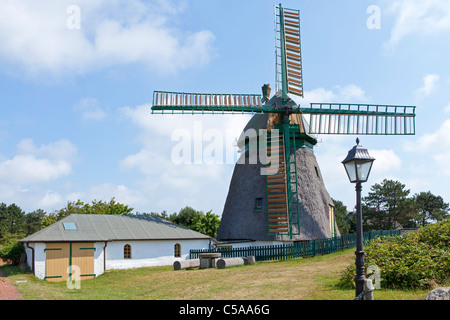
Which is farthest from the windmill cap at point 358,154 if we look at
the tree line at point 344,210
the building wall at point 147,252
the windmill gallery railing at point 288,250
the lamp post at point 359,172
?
the tree line at point 344,210

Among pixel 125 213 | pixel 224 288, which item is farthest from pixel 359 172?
pixel 125 213

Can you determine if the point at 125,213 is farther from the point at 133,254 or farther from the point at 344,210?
the point at 344,210

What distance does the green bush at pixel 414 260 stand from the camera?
1073 centimetres

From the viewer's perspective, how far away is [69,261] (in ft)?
67.5

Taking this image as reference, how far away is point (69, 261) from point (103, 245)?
2.12 m

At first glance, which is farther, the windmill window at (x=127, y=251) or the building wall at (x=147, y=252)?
the windmill window at (x=127, y=251)

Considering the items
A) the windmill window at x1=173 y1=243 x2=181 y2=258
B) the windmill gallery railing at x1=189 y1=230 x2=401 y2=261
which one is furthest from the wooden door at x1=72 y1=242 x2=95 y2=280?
the windmill gallery railing at x1=189 y1=230 x2=401 y2=261

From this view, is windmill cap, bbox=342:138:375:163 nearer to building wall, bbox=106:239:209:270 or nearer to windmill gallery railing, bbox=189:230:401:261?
windmill gallery railing, bbox=189:230:401:261

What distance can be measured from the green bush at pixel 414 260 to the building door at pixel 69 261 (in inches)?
570

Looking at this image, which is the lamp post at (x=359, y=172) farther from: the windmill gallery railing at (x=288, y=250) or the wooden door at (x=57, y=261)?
the wooden door at (x=57, y=261)

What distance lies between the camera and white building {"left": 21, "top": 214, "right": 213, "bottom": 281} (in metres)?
20.1

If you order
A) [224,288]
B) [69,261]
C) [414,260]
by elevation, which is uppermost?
[414,260]

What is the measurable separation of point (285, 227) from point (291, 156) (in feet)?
16.7
